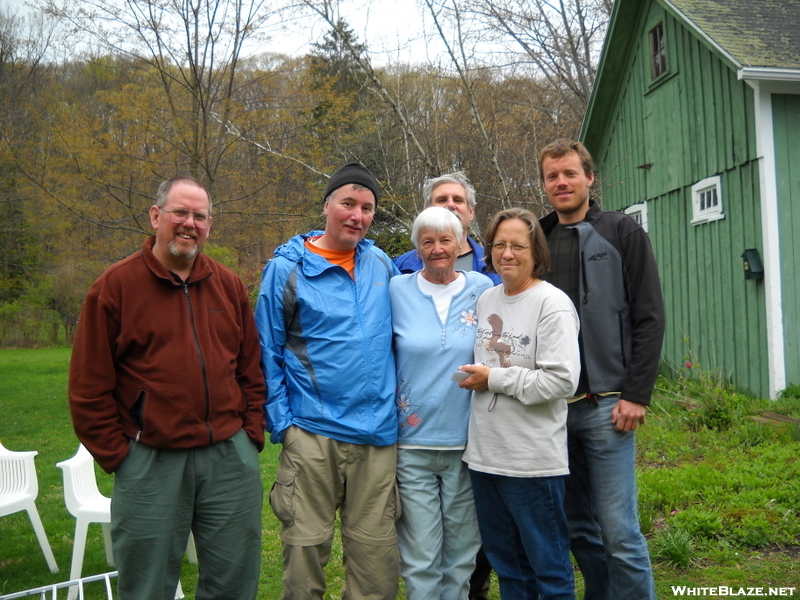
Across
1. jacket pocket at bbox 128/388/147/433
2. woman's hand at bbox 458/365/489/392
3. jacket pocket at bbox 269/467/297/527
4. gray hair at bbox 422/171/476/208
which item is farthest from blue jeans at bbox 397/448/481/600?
gray hair at bbox 422/171/476/208

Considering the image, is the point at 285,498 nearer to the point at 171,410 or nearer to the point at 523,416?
the point at 171,410

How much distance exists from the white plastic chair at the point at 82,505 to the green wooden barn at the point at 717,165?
6265mm

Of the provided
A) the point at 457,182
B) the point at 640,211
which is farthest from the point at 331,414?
the point at 640,211

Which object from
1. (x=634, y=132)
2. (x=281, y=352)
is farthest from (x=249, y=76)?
(x=281, y=352)

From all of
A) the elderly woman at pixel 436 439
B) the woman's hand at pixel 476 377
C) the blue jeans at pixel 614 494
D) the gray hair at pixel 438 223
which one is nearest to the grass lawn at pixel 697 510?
the blue jeans at pixel 614 494

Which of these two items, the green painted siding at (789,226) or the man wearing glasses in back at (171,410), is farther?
the green painted siding at (789,226)

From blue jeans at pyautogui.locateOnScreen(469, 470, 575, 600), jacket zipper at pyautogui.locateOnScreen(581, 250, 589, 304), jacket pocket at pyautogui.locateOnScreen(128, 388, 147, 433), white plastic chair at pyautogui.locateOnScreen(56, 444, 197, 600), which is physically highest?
jacket zipper at pyautogui.locateOnScreen(581, 250, 589, 304)

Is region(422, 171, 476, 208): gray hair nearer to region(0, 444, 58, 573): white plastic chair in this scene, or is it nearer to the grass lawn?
the grass lawn

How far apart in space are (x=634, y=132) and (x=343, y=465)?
31.1ft

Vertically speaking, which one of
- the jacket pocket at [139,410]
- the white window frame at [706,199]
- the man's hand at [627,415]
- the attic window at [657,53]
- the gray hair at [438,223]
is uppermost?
the attic window at [657,53]

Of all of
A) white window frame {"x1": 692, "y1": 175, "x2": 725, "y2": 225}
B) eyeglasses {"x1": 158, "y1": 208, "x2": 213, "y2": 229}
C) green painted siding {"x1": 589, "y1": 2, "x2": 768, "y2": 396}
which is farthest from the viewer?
white window frame {"x1": 692, "y1": 175, "x2": 725, "y2": 225}

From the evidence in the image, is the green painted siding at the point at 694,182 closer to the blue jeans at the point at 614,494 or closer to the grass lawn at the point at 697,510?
the grass lawn at the point at 697,510

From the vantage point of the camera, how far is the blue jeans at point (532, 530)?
8.53 feet

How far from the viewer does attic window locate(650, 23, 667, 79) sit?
9836 mm
